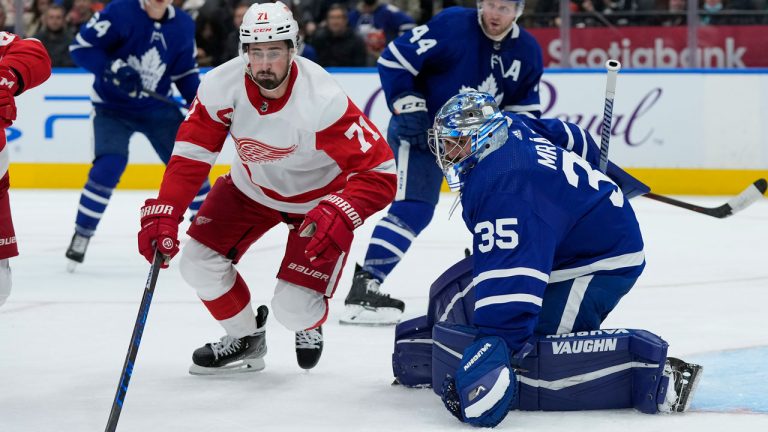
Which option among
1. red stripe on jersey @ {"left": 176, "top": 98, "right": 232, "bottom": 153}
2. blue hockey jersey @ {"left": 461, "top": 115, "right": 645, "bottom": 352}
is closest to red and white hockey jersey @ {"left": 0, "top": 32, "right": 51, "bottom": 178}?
red stripe on jersey @ {"left": 176, "top": 98, "right": 232, "bottom": 153}

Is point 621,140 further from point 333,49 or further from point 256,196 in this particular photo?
point 256,196

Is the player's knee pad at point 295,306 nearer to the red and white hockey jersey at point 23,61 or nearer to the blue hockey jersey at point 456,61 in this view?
the red and white hockey jersey at point 23,61

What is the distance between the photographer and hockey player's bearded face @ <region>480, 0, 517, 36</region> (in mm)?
4133

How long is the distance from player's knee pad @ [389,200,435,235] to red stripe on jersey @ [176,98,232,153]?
1173 millimetres

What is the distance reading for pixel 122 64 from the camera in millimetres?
5215

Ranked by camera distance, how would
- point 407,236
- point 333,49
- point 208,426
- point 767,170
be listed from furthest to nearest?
1. point 333,49
2. point 767,170
3. point 407,236
4. point 208,426

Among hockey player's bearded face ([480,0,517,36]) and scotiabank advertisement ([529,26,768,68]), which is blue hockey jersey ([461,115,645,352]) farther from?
scotiabank advertisement ([529,26,768,68])

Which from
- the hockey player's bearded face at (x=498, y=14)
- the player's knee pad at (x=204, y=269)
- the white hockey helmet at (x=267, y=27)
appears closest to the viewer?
the white hockey helmet at (x=267, y=27)

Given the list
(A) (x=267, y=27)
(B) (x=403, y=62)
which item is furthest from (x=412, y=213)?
(A) (x=267, y=27)

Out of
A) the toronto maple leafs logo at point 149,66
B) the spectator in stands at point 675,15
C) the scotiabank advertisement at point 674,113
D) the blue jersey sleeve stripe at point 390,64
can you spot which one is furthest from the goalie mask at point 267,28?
the spectator in stands at point 675,15

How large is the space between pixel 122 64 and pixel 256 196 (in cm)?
216

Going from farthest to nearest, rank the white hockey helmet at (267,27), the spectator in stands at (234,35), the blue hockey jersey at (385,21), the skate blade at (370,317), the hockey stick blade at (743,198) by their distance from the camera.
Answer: the spectator in stands at (234,35)
the blue hockey jersey at (385,21)
the skate blade at (370,317)
the hockey stick blade at (743,198)
the white hockey helmet at (267,27)

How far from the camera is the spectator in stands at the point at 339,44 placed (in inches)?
314

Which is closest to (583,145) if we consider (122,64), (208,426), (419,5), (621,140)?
(208,426)
